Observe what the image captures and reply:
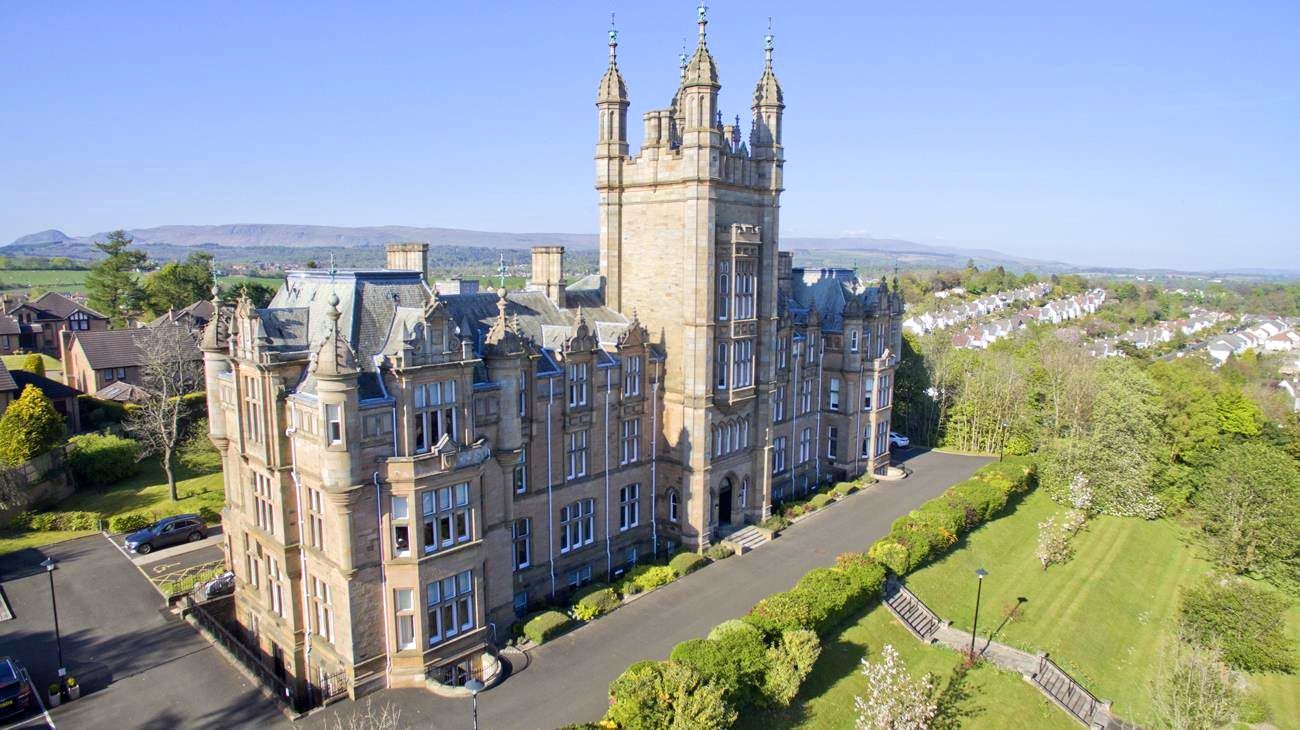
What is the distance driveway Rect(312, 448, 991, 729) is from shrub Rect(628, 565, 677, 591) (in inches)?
18.9

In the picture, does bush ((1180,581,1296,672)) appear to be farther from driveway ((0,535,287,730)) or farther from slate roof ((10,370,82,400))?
slate roof ((10,370,82,400))

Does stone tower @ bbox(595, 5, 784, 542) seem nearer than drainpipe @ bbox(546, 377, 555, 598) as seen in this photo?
No

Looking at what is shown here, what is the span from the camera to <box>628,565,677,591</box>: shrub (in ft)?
125

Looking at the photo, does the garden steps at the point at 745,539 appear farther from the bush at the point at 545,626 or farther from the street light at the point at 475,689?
the street light at the point at 475,689

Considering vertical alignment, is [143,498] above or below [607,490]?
below

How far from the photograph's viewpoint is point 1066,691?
3409 centimetres

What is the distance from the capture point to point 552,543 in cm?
3678

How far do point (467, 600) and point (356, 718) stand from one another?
5.74 m

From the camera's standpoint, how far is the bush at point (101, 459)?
173 ft

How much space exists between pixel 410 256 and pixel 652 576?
20.8 meters

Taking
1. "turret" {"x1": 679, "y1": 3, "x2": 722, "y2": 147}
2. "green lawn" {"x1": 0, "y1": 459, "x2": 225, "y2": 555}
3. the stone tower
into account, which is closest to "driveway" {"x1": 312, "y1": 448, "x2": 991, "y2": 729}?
the stone tower

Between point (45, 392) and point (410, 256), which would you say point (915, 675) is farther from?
point (45, 392)

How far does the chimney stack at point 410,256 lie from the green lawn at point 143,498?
2528 centimetres

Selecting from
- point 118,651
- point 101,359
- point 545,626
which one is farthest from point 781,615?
point 101,359
